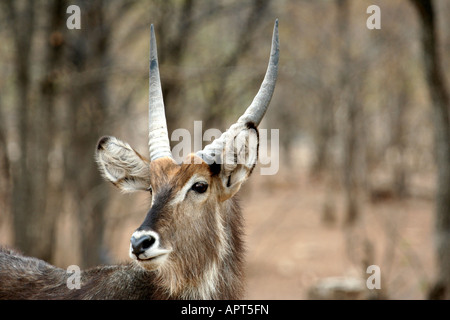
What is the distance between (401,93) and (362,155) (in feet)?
14.9

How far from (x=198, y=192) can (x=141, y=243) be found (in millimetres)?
791

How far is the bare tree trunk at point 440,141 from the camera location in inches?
332

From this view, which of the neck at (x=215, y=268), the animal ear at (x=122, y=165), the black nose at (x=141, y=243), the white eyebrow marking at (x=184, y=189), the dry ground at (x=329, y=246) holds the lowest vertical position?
the dry ground at (x=329, y=246)

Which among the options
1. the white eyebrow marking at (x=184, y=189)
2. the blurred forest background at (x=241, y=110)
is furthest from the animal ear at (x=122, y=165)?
the blurred forest background at (x=241, y=110)

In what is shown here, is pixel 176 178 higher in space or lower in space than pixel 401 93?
lower

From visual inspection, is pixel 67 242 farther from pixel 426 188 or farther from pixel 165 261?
pixel 426 188

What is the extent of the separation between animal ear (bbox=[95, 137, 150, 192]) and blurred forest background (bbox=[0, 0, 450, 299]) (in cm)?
101

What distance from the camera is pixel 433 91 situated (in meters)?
8.65

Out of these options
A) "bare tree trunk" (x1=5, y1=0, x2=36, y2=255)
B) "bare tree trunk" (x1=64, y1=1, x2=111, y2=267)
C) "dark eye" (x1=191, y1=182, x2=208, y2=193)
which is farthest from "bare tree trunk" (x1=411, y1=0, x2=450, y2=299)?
"bare tree trunk" (x1=5, y1=0, x2=36, y2=255)

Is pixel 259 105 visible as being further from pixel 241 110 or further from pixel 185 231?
pixel 241 110

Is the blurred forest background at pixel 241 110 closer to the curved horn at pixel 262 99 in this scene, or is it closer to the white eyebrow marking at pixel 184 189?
the white eyebrow marking at pixel 184 189

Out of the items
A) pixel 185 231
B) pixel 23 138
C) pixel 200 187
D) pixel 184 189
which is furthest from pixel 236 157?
pixel 23 138

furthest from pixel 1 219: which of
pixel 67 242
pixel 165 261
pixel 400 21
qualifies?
pixel 400 21

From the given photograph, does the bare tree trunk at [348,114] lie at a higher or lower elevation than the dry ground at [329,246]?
higher
